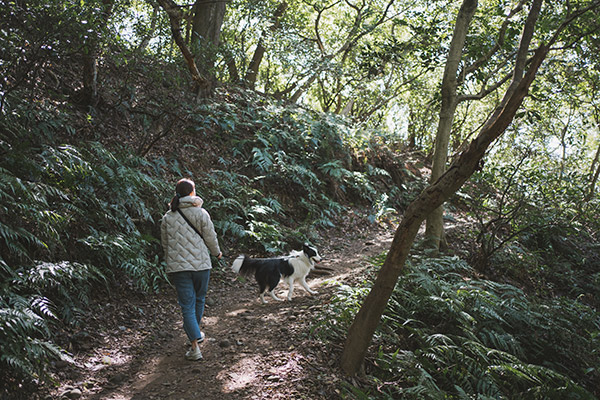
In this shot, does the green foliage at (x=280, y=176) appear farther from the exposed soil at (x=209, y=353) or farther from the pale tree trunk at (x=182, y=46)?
the exposed soil at (x=209, y=353)

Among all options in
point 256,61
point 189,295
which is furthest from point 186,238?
point 256,61

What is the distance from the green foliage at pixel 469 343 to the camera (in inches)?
192

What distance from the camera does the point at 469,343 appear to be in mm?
5445

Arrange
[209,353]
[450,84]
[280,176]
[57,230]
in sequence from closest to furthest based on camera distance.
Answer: [209,353], [57,230], [450,84], [280,176]

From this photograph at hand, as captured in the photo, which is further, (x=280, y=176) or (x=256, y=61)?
(x=256, y=61)

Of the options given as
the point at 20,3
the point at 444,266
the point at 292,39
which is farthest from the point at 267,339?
the point at 292,39

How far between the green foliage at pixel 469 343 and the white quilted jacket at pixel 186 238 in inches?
73.1

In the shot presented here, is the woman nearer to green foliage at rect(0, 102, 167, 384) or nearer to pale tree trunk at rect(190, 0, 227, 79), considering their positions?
green foliage at rect(0, 102, 167, 384)

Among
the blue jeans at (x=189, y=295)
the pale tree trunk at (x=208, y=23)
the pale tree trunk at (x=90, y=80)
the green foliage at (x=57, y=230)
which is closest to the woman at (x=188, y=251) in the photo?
the blue jeans at (x=189, y=295)

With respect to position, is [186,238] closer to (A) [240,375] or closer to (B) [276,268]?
(A) [240,375]

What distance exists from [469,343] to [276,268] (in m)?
3.09

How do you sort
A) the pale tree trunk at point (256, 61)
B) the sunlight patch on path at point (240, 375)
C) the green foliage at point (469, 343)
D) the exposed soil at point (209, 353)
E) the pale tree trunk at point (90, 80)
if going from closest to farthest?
the exposed soil at point (209, 353)
the sunlight patch on path at point (240, 375)
the green foliage at point (469, 343)
the pale tree trunk at point (90, 80)
the pale tree trunk at point (256, 61)

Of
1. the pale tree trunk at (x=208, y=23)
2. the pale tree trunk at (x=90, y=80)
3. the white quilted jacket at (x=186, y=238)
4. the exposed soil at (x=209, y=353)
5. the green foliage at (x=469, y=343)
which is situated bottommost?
the exposed soil at (x=209, y=353)

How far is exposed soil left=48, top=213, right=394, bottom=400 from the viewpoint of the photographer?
13.4 feet
